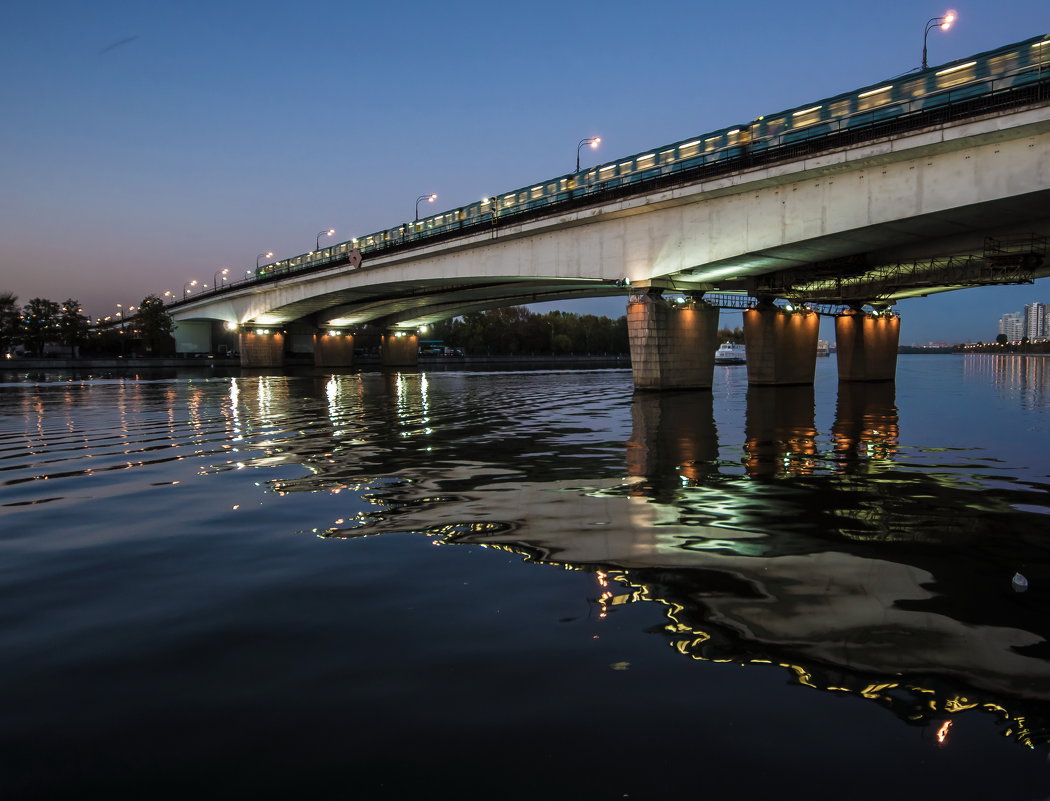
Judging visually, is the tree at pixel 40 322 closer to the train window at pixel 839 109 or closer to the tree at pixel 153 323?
the tree at pixel 153 323

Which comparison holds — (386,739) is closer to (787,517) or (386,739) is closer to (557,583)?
(557,583)

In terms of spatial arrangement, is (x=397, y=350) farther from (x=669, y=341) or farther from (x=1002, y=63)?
(x=1002, y=63)

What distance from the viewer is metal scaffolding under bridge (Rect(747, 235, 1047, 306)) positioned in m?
33.9

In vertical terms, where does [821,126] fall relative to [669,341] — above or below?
above

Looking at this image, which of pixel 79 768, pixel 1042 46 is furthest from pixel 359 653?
pixel 1042 46

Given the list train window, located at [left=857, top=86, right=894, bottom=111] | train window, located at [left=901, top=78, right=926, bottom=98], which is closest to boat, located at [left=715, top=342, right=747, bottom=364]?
train window, located at [left=857, top=86, right=894, bottom=111]

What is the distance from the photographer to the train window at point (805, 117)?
3088 centimetres

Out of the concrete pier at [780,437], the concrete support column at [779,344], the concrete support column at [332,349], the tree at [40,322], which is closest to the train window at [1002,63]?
the concrete pier at [780,437]

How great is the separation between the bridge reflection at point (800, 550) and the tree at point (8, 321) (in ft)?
457

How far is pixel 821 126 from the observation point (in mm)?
30078

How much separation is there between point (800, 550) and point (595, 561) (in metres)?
2.38

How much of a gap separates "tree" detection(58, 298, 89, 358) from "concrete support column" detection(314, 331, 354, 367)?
60.9 m

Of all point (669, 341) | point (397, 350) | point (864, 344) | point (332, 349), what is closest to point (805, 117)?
point (669, 341)

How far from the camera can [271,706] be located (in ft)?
13.9
